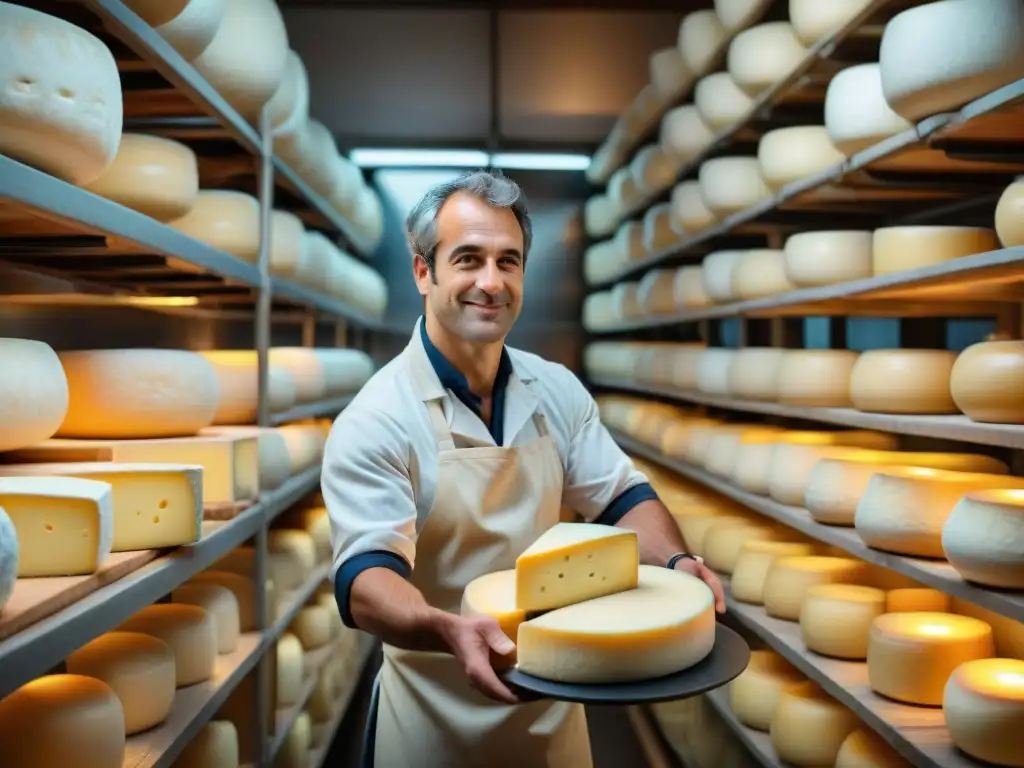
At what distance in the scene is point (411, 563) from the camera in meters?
1.62

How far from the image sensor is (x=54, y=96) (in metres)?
1.30

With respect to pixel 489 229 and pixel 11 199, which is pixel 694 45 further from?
pixel 11 199

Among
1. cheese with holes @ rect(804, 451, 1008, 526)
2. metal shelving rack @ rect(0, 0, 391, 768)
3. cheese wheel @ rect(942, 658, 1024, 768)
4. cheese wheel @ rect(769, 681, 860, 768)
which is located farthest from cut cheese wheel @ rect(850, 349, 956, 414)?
metal shelving rack @ rect(0, 0, 391, 768)

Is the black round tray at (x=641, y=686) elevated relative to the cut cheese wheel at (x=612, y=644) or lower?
lower

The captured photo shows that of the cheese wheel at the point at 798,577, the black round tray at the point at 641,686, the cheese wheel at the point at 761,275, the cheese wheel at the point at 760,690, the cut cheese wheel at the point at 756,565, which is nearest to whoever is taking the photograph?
the black round tray at the point at 641,686

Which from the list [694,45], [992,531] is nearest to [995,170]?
[992,531]

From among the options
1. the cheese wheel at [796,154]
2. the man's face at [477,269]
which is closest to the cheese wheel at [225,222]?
the man's face at [477,269]

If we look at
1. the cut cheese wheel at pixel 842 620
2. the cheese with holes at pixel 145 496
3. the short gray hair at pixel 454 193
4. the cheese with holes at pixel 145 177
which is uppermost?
the cheese with holes at pixel 145 177

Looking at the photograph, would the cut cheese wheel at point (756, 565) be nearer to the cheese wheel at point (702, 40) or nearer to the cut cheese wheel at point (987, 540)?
the cut cheese wheel at point (987, 540)

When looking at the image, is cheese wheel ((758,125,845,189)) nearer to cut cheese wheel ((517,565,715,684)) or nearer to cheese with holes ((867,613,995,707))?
cheese with holes ((867,613,995,707))

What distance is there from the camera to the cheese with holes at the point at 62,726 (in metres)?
1.37

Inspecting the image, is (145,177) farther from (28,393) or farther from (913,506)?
(913,506)

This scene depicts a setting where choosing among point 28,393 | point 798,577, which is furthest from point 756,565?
point 28,393

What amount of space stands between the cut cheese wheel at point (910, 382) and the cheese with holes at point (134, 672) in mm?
1554
